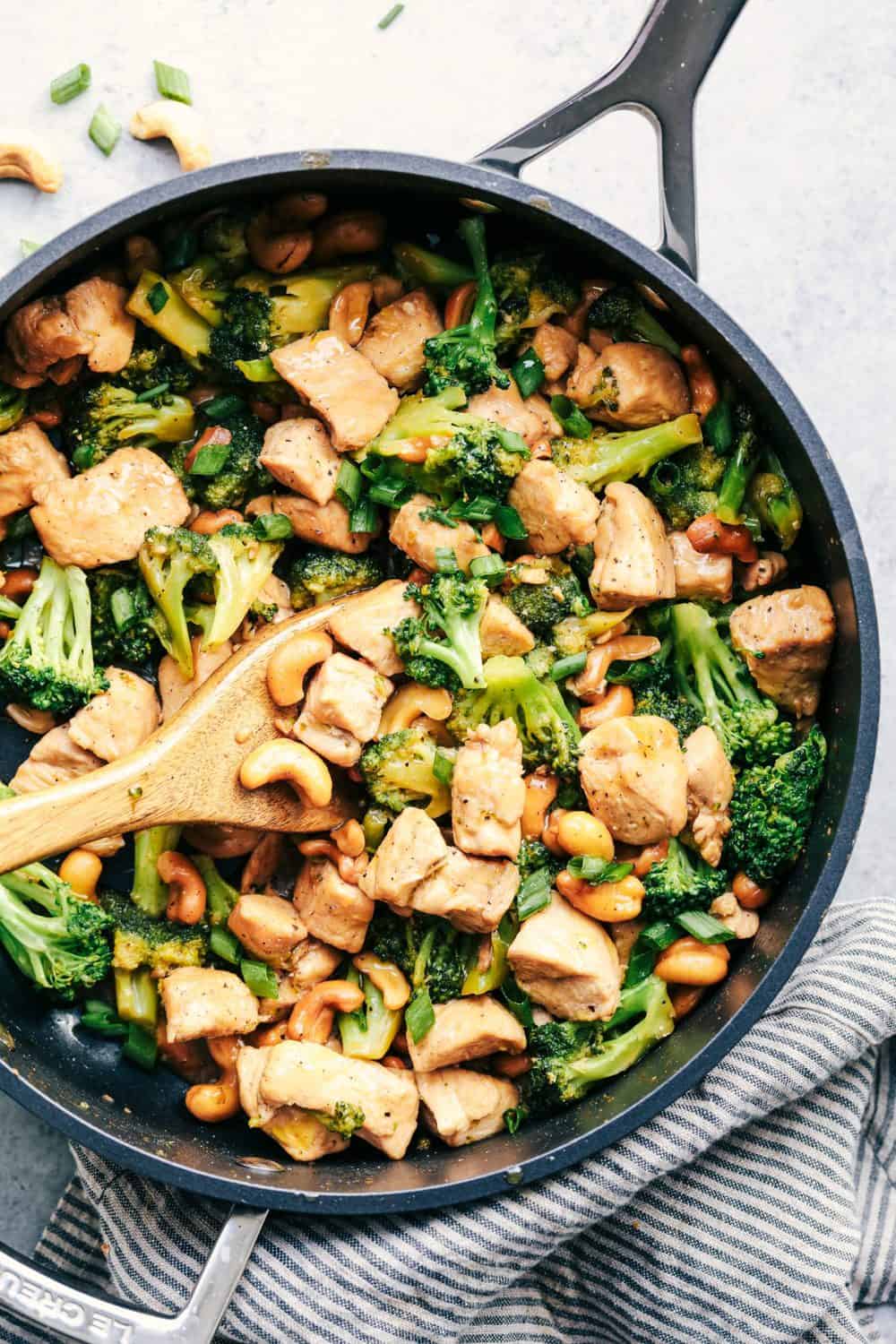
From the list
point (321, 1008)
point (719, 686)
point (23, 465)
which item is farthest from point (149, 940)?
point (719, 686)

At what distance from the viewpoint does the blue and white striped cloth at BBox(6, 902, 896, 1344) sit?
2.92 meters

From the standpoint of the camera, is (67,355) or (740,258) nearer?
(67,355)

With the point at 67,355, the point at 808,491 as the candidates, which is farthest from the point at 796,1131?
the point at 67,355

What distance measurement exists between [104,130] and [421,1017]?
2462 millimetres

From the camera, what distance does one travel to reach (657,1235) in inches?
123

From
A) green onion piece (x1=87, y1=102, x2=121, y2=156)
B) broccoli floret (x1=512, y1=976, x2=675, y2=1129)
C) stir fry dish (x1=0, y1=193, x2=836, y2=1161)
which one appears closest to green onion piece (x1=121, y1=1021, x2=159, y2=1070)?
stir fry dish (x1=0, y1=193, x2=836, y2=1161)

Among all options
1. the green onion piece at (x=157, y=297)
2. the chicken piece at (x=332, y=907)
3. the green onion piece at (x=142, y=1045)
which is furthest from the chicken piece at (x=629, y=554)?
the green onion piece at (x=142, y=1045)

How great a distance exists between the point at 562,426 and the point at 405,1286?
2.18 m

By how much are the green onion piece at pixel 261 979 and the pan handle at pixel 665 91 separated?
2.10 meters

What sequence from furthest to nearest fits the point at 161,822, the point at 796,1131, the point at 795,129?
the point at 795,129
the point at 796,1131
the point at 161,822

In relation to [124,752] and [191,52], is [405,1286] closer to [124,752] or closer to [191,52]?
[124,752]

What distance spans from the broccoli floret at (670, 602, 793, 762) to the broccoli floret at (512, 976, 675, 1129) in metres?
0.65

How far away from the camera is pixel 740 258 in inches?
132

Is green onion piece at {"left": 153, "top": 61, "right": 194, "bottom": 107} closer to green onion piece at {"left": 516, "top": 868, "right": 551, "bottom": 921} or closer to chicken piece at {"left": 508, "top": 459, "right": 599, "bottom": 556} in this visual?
chicken piece at {"left": 508, "top": 459, "right": 599, "bottom": 556}
